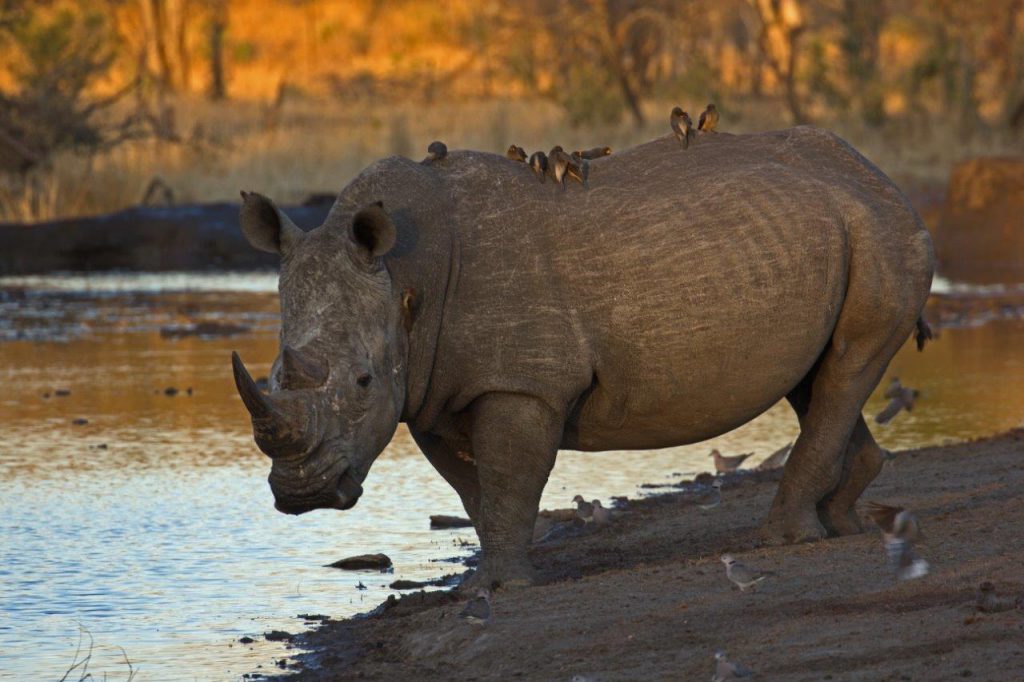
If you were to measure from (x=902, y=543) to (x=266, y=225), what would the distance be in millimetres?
2279

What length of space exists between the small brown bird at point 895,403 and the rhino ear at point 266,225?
202 inches

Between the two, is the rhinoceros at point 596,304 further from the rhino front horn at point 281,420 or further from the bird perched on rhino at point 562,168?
the rhino front horn at point 281,420

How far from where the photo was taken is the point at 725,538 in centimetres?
734

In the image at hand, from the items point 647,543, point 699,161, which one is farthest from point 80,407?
point 699,161

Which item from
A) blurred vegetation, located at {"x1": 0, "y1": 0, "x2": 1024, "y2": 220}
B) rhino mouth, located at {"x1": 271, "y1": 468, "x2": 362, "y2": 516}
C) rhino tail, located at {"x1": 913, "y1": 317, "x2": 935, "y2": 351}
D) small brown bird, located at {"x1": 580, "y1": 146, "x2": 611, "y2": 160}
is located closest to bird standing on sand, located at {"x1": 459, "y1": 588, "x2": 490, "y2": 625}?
rhino mouth, located at {"x1": 271, "y1": 468, "x2": 362, "y2": 516}

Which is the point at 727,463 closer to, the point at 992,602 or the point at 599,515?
the point at 599,515

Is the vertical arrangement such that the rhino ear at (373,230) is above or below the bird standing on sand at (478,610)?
above

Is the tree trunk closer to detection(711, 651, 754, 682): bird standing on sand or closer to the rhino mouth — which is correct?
the rhino mouth

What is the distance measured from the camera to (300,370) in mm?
5809

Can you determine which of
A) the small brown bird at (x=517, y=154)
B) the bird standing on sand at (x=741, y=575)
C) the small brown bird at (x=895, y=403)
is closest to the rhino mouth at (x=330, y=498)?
the bird standing on sand at (x=741, y=575)

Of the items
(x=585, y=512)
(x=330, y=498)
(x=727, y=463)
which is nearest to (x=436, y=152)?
(x=330, y=498)

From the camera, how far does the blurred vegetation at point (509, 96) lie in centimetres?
2312

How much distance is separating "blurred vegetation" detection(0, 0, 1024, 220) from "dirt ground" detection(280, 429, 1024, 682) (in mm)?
15558

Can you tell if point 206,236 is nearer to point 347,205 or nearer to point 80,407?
point 80,407
